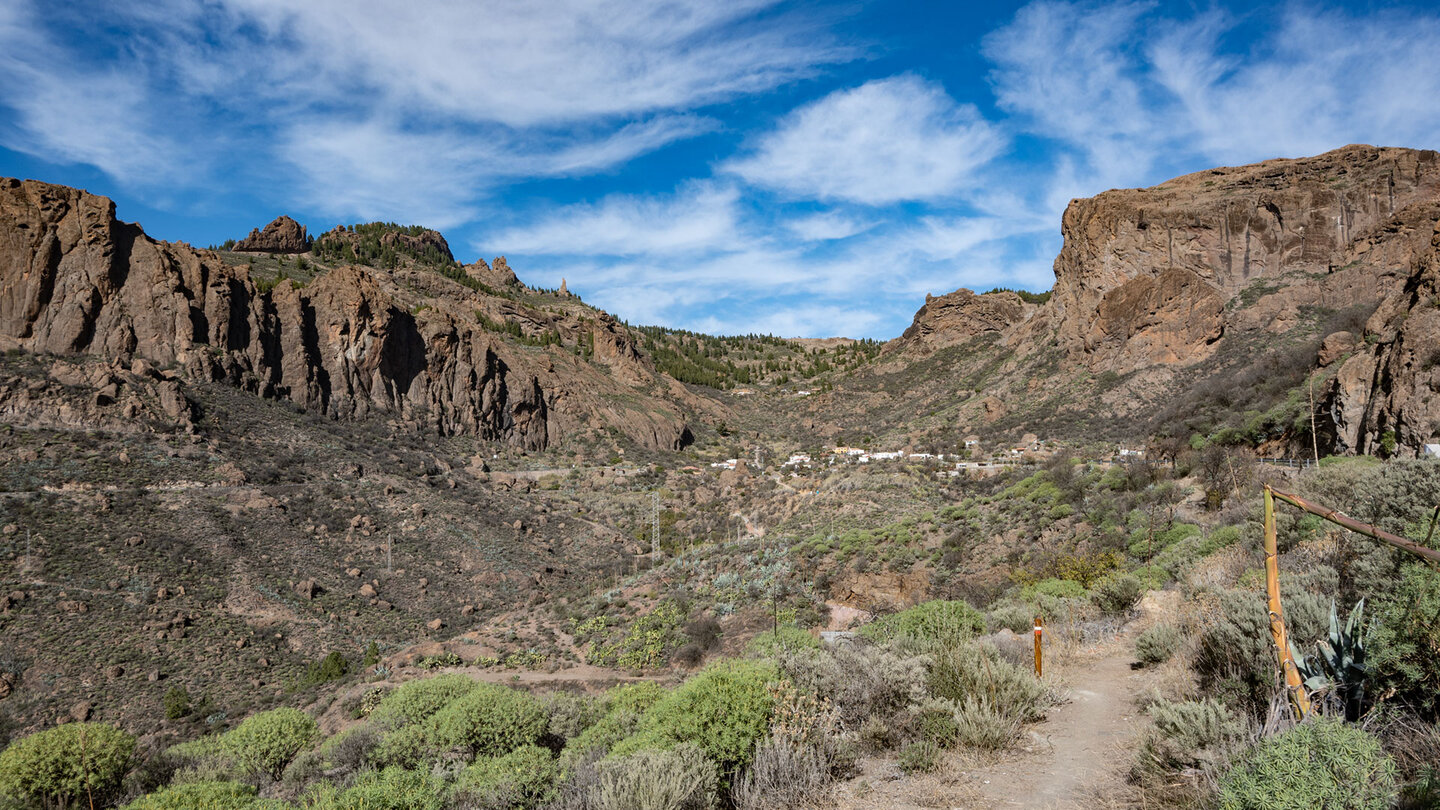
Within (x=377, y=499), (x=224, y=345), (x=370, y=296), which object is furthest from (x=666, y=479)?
(x=224, y=345)

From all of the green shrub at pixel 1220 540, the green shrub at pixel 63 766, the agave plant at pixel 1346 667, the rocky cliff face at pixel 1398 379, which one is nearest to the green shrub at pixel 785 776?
the agave plant at pixel 1346 667

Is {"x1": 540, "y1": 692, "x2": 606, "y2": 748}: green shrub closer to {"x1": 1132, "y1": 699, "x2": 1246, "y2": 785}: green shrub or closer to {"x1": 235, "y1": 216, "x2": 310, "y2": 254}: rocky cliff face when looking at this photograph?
{"x1": 1132, "y1": 699, "x2": 1246, "y2": 785}: green shrub

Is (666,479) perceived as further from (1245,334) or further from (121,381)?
(1245,334)

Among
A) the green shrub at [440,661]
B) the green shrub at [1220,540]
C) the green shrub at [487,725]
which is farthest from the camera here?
the green shrub at [440,661]

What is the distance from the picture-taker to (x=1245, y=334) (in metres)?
49.7

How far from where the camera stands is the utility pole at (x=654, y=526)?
151ft

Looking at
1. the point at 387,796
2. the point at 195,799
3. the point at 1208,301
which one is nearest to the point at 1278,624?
the point at 387,796

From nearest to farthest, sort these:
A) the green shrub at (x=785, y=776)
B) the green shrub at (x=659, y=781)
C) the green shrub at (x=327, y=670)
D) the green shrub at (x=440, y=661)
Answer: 1. the green shrub at (x=659, y=781)
2. the green shrub at (x=785, y=776)
3. the green shrub at (x=327, y=670)
4. the green shrub at (x=440, y=661)

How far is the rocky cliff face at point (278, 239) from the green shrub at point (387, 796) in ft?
348

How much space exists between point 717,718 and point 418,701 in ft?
23.6

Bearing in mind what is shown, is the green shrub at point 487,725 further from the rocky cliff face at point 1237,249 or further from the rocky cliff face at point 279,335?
the rocky cliff face at point 1237,249

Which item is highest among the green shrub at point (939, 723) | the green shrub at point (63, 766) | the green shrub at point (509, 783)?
the green shrub at point (939, 723)

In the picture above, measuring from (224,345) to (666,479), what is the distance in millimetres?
36864

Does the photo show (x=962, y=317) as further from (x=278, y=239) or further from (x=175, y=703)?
(x=278, y=239)
